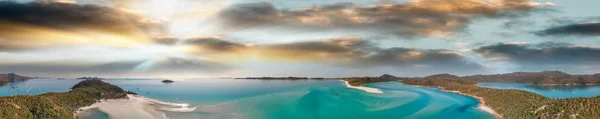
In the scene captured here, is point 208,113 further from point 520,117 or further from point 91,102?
point 520,117

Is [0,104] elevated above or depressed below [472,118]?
above

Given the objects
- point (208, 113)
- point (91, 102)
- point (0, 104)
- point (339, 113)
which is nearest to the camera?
point (0, 104)

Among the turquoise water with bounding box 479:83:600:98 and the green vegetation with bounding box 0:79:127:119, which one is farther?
the turquoise water with bounding box 479:83:600:98

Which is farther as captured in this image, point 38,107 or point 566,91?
point 566,91

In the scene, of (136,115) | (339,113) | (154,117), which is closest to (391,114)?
(339,113)

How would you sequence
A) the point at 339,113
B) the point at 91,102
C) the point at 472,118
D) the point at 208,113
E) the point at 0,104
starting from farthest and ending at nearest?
the point at 91,102 < the point at 208,113 < the point at 339,113 < the point at 472,118 < the point at 0,104

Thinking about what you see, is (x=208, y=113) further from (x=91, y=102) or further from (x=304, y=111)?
(x=91, y=102)

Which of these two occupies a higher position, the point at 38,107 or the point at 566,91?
the point at 38,107

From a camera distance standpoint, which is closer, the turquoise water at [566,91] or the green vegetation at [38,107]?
the green vegetation at [38,107]

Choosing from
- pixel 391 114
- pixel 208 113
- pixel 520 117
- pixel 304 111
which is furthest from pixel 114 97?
pixel 520 117

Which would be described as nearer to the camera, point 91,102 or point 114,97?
point 91,102
